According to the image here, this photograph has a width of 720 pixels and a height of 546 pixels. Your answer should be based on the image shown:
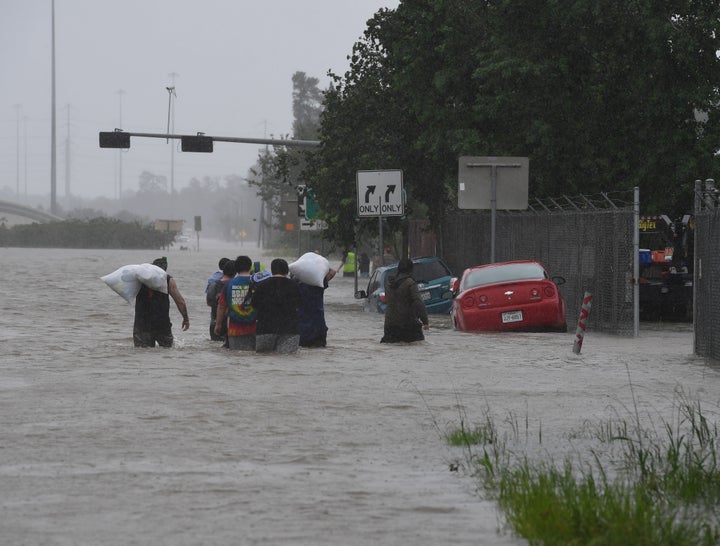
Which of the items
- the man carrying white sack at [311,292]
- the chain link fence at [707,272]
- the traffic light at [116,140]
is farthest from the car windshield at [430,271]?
the traffic light at [116,140]

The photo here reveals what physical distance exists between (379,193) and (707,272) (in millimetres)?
14274

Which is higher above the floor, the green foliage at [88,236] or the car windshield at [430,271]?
the green foliage at [88,236]

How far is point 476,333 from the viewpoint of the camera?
2386 cm

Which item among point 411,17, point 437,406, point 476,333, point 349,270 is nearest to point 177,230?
point 349,270

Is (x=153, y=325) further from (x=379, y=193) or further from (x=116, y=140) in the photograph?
(x=116, y=140)

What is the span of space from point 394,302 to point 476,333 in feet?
11.9

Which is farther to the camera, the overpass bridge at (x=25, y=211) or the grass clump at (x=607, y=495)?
the overpass bridge at (x=25, y=211)

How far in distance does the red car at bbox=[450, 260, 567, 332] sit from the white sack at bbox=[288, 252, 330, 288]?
5.30 meters

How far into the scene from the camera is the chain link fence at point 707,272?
18.3 m

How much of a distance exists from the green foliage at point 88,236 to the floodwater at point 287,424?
390 ft

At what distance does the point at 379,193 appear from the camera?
32406 mm

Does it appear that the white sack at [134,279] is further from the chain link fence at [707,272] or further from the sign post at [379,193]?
the sign post at [379,193]

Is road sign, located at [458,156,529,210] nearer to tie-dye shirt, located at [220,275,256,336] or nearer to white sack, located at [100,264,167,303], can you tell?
tie-dye shirt, located at [220,275,256,336]

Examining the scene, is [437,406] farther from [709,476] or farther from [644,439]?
[709,476]
